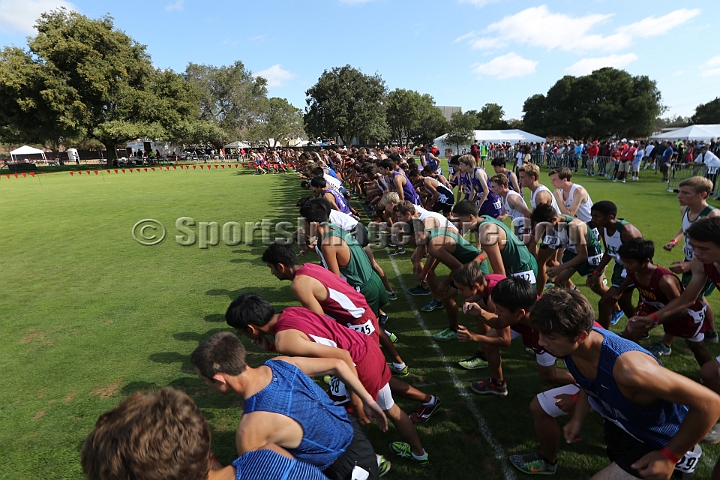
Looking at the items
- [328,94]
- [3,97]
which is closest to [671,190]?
[328,94]

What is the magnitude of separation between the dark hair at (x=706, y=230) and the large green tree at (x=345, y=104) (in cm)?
5511

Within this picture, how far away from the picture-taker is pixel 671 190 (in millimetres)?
16484

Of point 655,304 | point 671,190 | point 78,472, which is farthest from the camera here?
point 671,190

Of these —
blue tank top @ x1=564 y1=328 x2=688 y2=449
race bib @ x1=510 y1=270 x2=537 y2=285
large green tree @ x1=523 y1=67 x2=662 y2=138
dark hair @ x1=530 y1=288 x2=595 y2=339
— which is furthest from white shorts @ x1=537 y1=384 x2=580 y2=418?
large green tree @ x1=523 y1=67 x2=662 y2=138

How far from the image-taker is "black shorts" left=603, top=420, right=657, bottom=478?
2.22 metres

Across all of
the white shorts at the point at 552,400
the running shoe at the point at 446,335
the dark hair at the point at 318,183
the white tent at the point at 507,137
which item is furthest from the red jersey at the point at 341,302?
the white tent at the point at 507,137

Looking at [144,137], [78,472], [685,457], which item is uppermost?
[144,137]

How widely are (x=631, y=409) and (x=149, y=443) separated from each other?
231cm

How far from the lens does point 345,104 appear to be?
5553 cm

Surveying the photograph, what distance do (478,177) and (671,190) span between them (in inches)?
537

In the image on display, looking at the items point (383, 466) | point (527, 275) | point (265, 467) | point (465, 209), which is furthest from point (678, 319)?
point (265, 467)

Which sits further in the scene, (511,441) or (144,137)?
(144,137)

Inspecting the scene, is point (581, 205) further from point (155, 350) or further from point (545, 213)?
point (155, 350)

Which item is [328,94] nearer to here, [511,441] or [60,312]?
[60,312]
